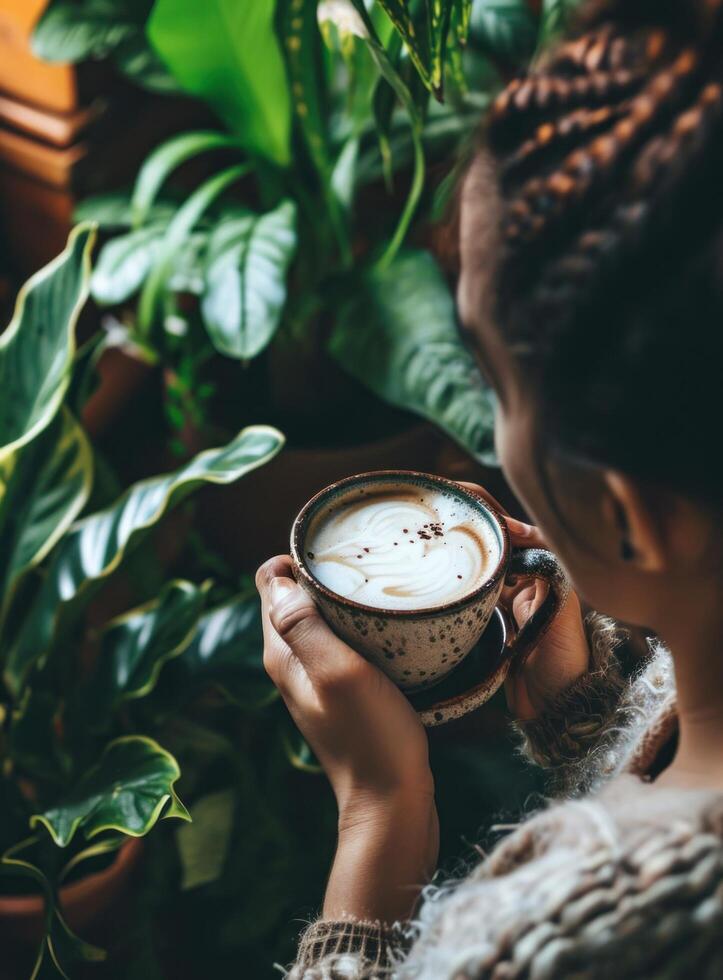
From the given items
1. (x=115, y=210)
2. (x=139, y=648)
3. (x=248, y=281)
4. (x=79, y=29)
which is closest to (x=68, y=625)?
(x=139, y=648)

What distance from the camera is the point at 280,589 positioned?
0.62 m

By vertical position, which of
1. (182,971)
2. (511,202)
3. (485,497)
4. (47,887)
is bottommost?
(182,971)

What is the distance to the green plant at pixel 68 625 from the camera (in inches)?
34.2

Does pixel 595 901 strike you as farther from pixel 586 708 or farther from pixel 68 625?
pixel 68 625

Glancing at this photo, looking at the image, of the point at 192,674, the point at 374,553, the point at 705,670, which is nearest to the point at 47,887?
the point at 192,674

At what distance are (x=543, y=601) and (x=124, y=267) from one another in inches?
28.1

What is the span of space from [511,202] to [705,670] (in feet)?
0.89

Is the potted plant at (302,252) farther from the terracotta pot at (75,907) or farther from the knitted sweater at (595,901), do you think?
the knitted sweater at (595,901)

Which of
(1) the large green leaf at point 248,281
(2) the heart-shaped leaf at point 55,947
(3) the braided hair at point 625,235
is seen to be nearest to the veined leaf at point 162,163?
(1) the large green leaf at point 248,281

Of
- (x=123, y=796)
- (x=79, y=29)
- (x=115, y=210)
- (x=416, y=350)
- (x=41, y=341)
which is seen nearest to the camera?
(x=123, y=796)

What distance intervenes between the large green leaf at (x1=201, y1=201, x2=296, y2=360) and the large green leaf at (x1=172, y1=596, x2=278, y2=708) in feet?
0.84

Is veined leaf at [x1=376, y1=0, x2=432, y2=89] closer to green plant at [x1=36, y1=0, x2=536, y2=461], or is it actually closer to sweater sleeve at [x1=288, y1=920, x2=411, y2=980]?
green plant at [x1=36, y1=0, x2=536, y2=461]

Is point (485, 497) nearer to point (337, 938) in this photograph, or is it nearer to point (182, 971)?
point (337, 938)

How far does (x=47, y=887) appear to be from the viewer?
34.5 inches
